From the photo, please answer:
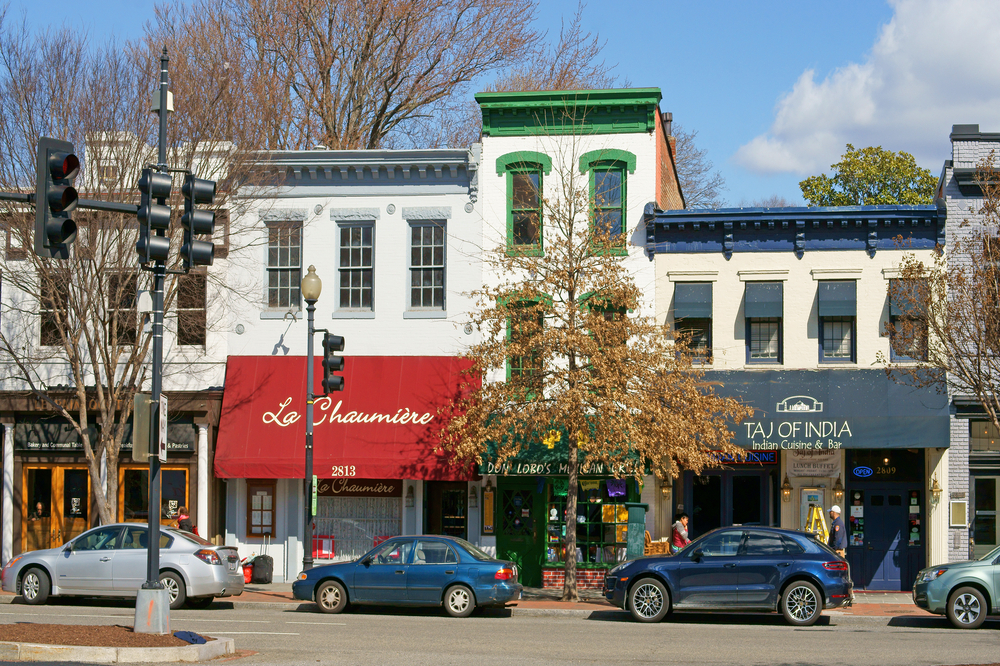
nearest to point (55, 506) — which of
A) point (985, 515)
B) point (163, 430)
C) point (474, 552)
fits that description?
point (474, 552)

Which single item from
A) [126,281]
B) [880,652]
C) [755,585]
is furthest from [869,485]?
[126,281]

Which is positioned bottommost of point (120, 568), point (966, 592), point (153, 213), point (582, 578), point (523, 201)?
point (582, 578)

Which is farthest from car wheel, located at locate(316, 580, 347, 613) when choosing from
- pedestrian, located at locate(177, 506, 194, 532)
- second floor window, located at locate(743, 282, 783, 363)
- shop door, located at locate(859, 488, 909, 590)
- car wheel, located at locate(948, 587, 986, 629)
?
shop door, located at locate(859, 488, 909, 590)

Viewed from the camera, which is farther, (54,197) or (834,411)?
(834,411)

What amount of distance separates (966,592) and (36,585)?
1590cm

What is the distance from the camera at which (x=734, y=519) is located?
24.1 m

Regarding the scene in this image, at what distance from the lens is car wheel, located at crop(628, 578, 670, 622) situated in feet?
59.1

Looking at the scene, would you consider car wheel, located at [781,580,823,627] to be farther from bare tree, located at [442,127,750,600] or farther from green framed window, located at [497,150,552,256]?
green framed window, located at [497,150,552,256]

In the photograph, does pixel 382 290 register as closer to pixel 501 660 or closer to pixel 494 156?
pixel 494 156

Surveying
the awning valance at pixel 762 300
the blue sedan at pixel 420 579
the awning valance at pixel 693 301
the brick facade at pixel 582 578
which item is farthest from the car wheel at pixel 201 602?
the awning valance at pixel 762 300

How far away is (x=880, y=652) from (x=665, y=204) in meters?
13.8

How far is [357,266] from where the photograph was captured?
24734mm

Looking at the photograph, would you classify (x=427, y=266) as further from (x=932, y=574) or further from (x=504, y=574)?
(x=932, y=574)

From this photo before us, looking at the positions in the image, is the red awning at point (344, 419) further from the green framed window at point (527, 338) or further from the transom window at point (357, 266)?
the green framed window at point (527, 338)
